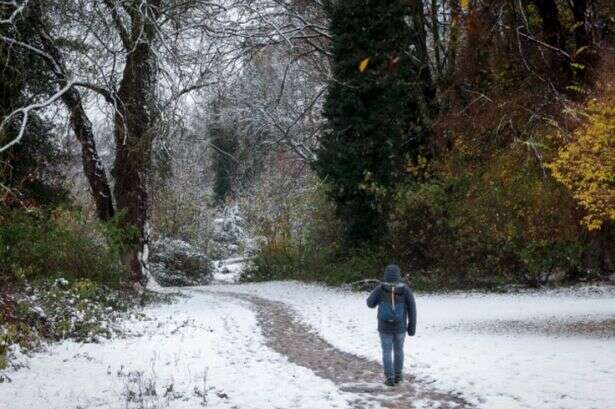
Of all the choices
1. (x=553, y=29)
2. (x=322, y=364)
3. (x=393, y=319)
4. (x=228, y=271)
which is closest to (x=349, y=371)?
(x=322, y=364)

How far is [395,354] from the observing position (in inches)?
329

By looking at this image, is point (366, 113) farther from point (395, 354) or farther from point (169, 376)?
point (169, 376)

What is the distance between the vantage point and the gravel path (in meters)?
7.44

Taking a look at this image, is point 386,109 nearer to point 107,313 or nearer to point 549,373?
point 107,313

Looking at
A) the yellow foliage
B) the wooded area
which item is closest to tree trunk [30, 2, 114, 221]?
the wooded area

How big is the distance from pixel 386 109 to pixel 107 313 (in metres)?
14.0

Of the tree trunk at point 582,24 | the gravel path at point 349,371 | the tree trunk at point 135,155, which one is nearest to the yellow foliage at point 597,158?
the gravel path at point 349,371

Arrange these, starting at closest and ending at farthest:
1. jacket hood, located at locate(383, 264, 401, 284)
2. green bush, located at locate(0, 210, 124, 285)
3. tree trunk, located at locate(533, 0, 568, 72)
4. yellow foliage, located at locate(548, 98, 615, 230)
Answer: jacket hood, located at locate(383, 264, 401, 284) < yellow foliage, located at locate(548, 98, 615, 230) < green bush, located at locate(0, 210, 124, 285) < tree trunk, located at locate(533, 0, 568, 72)

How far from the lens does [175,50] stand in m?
15.5

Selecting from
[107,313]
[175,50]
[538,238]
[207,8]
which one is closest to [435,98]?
[538,238]

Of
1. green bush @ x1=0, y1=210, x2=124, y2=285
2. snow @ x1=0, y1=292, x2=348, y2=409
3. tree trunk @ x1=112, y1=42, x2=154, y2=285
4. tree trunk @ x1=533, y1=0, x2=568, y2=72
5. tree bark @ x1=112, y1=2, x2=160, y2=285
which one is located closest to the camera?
snow @ x1=0, y1=292, x2=348, y2=409

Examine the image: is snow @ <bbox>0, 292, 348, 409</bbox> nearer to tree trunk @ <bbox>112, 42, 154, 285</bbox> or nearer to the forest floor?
the forest floor

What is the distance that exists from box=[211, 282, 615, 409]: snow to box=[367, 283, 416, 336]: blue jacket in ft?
Answer: 2.78

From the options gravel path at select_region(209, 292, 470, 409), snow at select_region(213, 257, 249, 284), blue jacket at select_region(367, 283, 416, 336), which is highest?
blue jacket at select_region(367, 283, 416, 336)
